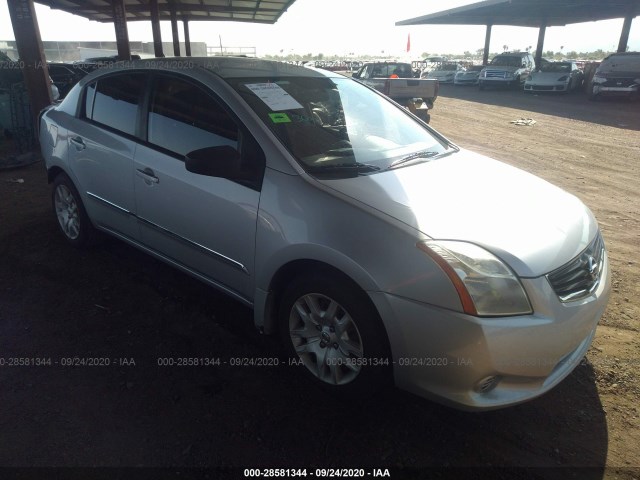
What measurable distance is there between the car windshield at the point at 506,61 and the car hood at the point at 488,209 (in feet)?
80.5

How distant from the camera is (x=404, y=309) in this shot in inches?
82.8

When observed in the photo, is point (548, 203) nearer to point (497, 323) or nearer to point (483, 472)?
point (497, 323)

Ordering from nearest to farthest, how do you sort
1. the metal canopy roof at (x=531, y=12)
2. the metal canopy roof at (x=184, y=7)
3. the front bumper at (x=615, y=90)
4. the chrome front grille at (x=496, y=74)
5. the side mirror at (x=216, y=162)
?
1. the side mirror at (x=216, y=162)
2. the metal canopy roof at (x=184, y=7)
3. the front bumper at (x=615, y=90)
4. the chrome front grille at (x=496, y=74)
5. the metal canopy roof at (x=531, y=12)

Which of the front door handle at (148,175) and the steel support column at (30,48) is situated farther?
the steel support column at (30,48)

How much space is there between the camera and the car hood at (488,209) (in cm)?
217

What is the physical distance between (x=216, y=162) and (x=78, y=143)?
194 centimetres

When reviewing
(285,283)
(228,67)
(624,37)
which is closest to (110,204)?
(228,67)

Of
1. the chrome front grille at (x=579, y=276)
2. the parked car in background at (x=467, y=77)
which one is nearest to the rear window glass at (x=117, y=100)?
the chrome front grille at (x=579, y=276)

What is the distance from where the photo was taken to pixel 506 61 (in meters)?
Result: 24.6

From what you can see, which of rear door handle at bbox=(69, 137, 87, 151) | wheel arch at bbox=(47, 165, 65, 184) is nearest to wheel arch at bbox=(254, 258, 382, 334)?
rear door handle at bbox=(69, 137, 87, 151)

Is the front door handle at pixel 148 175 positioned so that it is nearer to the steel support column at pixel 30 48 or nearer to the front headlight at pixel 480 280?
the front headlight at pixel 480 280

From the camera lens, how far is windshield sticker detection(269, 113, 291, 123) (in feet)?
9.14

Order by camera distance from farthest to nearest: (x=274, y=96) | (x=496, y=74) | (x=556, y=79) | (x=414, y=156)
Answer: (x=496, y=74)
(x=556, y=79)
(x=414, y=156)
(x=274, y=96)

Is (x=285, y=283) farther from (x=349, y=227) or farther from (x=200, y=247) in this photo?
(x=200, y=247)
